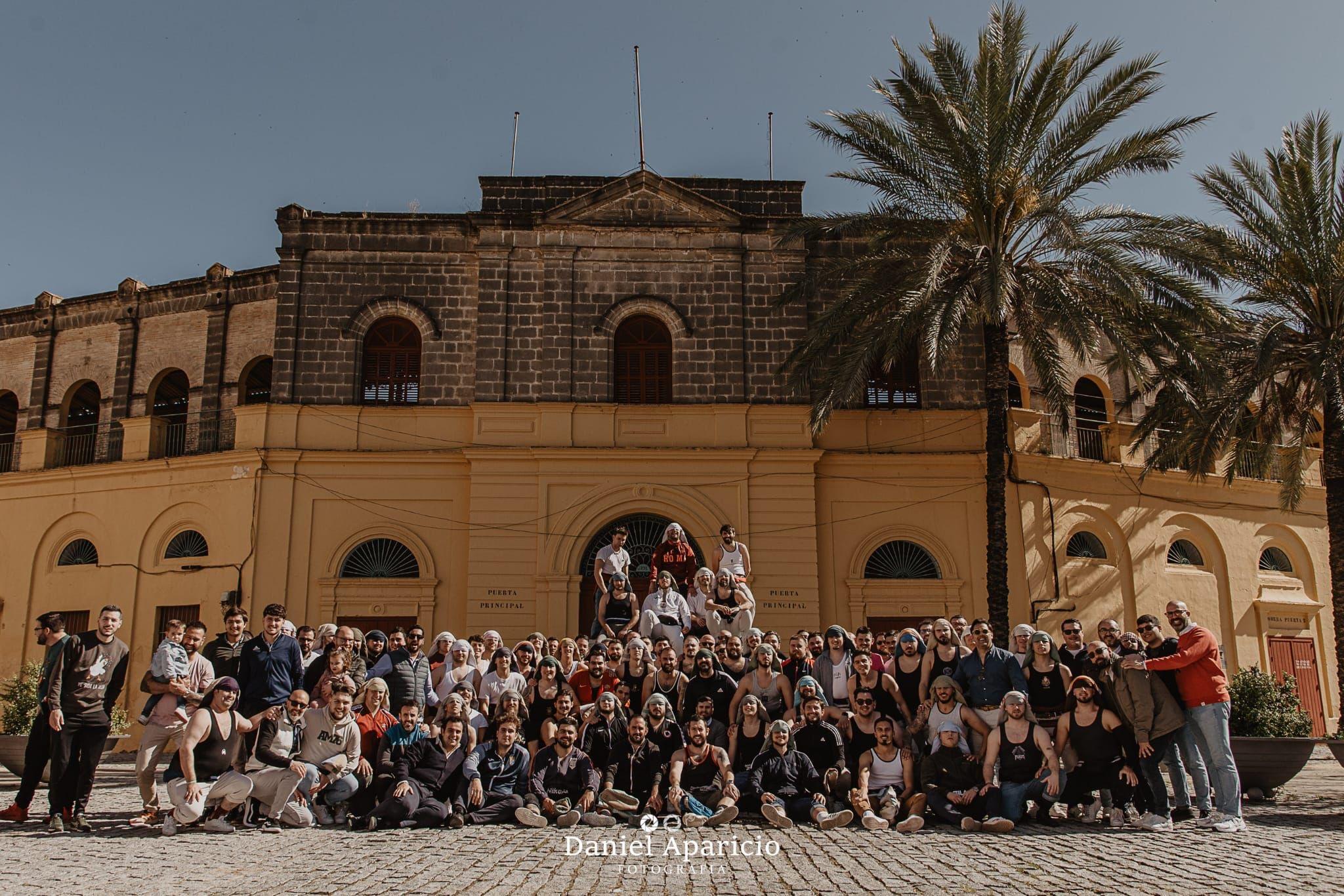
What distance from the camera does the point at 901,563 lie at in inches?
846

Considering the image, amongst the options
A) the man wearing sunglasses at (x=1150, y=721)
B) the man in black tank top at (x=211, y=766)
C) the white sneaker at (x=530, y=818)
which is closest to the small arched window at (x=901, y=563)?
the man wearing sunglasses at (x=1150, y=721)

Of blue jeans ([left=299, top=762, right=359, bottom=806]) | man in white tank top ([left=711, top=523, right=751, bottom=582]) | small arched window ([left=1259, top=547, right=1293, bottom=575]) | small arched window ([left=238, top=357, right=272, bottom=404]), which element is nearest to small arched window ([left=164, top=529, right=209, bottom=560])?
small arched window ([left=238, top=357, right=272, bottom=404])

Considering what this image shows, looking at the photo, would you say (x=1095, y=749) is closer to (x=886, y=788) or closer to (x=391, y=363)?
(x=886, y=788)

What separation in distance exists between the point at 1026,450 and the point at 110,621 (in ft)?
55.1

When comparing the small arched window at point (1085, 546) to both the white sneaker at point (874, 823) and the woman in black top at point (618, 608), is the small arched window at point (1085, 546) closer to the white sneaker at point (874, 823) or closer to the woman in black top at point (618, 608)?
the woman in black top at point (618, 608)

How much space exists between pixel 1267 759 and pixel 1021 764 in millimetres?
3811

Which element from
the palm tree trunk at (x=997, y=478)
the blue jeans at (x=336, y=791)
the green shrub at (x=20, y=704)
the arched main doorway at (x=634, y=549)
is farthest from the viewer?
the arched main doorway at (x=634, y=549)

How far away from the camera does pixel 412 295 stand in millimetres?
22141

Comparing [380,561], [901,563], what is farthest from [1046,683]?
[380,561]

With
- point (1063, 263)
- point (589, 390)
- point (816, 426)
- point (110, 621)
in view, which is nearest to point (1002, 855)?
point (110, 621)

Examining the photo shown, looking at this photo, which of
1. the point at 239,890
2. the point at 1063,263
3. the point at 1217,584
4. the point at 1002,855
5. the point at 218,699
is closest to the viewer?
the point at 239,890

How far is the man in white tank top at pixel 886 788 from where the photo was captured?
10016 mm

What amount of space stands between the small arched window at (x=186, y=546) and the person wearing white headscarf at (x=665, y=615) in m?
11.7

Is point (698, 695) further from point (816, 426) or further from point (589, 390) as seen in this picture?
point (589, 390)
